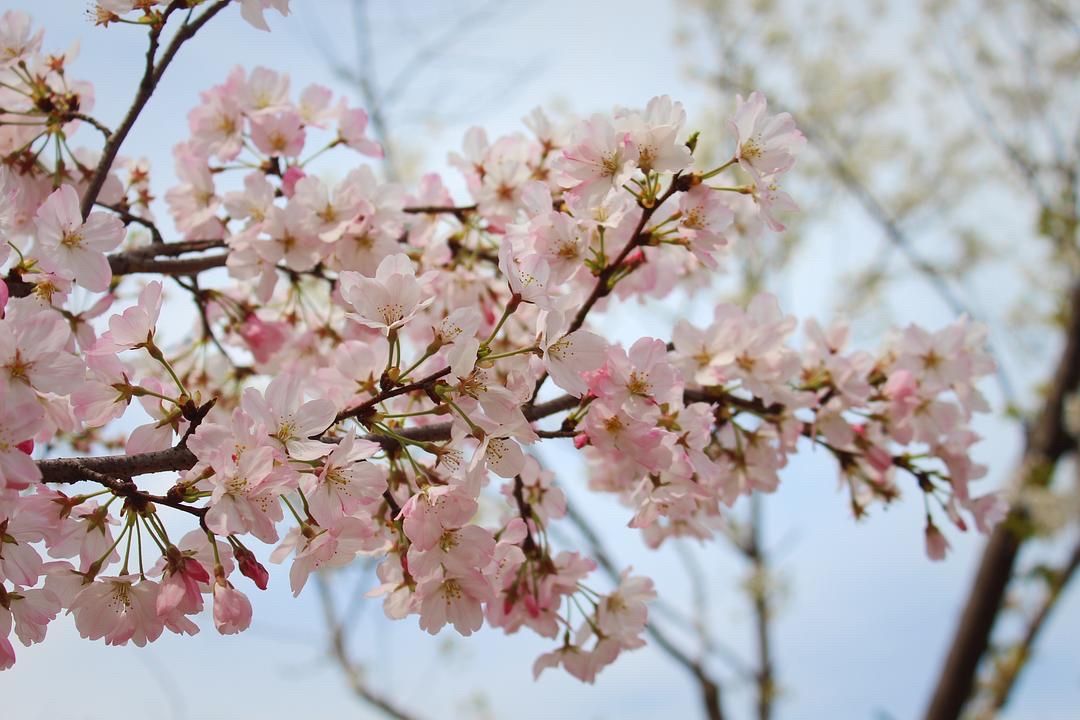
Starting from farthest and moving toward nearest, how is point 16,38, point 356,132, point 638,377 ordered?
1. point 356,132
2. point 16,38
3. point 638,377

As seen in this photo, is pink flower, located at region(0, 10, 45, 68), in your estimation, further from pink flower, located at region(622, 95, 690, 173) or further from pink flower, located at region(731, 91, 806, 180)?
pink flower, located at region(731, 91, 806, 180)

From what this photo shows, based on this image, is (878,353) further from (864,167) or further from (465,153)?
(864,167)

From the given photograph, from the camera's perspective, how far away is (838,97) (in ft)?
22.3

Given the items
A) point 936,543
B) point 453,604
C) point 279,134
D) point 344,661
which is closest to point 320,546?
point 453,604

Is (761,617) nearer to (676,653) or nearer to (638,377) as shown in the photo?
(676,653)

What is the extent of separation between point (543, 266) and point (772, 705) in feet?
15.5

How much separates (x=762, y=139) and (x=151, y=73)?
0.82 meters

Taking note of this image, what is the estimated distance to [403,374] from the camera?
0.97 metres

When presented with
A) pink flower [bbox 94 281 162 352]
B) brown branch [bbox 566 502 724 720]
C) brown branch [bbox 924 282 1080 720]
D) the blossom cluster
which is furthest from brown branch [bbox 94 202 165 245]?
brown branch [bbox 924 282 1080 720]

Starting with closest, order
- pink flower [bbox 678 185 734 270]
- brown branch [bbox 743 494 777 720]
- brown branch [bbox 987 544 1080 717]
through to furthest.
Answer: pink flower [bbox 678 185 734 270] → brown branch [bbox 987 544 1080 717] → brown branch [bbox 743 494 777 720]

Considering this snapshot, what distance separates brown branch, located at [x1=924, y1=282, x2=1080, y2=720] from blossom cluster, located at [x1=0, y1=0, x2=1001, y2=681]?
101 inches

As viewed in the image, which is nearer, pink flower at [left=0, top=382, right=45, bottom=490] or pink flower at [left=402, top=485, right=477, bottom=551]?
pink flower at [left=0, top=382, right=45, bottom=490]

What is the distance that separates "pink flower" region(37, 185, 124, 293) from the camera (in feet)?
3.35

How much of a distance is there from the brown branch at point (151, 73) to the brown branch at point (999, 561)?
344 cm
